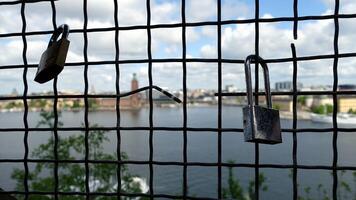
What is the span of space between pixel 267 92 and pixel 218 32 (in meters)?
0.23

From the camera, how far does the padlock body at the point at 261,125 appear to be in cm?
78

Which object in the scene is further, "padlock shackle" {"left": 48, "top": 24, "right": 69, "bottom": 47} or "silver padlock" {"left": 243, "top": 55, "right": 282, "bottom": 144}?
"padlock shackle" {"left": 48, "top": 24, "right": 69, "bottom": 47}

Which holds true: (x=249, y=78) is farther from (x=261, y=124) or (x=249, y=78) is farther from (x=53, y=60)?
(x=53, y=60)

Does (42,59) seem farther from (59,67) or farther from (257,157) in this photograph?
(257,157)

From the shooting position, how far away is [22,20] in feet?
4.04

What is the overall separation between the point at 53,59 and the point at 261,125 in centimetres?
48

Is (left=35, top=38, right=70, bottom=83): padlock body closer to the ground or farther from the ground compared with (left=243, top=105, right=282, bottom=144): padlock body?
farther from the ground

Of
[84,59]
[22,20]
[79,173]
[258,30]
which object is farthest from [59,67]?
[79,173]

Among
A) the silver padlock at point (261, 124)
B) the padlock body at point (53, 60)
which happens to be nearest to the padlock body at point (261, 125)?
the silver padlock at point (261, 124)

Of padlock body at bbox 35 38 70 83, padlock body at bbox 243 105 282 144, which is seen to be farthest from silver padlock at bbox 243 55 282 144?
padlock body at bbox 35 38 70 83

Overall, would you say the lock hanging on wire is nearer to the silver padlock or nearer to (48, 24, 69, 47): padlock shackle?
(48, 24, 69, 47): padlock shackle

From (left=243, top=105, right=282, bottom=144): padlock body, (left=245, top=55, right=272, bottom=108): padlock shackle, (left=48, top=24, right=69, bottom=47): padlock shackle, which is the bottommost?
(left=243, top=105, right=282, bottom=144): padlock body

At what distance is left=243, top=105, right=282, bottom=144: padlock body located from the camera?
784 millimetres

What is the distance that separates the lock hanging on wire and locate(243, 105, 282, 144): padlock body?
0.43 metres
